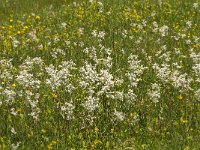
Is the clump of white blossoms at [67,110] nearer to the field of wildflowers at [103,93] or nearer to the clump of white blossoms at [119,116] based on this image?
the field of wildflowers at [103,93]

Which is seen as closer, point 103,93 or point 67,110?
point 67,110

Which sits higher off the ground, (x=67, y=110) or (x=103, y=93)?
(x=103, y=93)

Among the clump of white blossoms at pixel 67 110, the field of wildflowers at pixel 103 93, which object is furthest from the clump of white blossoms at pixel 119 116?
the clump of white blossoms at pixel 67 110

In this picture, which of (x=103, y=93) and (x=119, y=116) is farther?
(x=103, y=93)

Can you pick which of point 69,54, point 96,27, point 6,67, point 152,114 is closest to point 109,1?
point 96,27

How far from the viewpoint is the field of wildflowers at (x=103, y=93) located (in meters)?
6.95

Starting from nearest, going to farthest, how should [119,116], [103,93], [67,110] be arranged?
[119,116] < [67,110] < [103,93]

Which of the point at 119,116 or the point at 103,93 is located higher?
the point at 103,93

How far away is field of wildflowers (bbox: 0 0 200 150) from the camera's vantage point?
695 cm

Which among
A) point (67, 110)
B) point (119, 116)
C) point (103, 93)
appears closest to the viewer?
point (119, 116)

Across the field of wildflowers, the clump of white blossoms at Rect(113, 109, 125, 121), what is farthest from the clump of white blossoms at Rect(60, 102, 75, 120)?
the clump of white blossoms at Rect(113, 109, 125, 121)

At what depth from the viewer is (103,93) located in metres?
7.83

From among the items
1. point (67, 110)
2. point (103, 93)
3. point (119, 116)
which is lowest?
point (119, 116)

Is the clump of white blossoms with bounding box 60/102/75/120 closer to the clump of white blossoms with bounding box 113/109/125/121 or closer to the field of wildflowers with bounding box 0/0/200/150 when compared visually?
the field of wildflowers with bounding box 0/0/200/150
